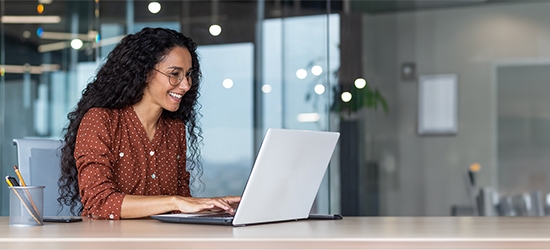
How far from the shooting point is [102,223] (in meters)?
1.87

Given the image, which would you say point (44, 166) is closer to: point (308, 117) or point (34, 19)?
point (308, 117)

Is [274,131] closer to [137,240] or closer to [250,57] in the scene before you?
[137,240]

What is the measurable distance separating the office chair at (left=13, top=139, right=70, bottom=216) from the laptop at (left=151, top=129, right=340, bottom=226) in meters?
0.66

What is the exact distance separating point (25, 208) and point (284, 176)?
65 cm

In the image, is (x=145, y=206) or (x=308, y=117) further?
(x=308, y=117)

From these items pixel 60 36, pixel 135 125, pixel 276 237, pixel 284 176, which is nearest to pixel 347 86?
pixel 60 36

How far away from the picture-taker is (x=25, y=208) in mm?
1799

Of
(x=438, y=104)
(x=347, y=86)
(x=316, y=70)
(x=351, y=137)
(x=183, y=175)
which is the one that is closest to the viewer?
(x=183, y=175)

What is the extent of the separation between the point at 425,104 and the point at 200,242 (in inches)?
191

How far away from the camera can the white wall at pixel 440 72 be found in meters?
5.96

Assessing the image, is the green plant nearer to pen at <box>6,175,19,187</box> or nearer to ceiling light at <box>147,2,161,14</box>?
ceiling light at <box>147,2,161,14</box>

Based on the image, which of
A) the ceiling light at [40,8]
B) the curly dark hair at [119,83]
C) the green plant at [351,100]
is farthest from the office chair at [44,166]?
the ceiling light at [40,8]

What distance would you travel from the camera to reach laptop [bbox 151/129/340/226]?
1.72 meters

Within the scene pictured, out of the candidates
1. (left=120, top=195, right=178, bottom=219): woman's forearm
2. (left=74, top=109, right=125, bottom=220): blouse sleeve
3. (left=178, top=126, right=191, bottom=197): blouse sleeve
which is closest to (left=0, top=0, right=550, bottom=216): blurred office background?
(left=178, top=126, right=191, bottom=197): blouse sleeve
